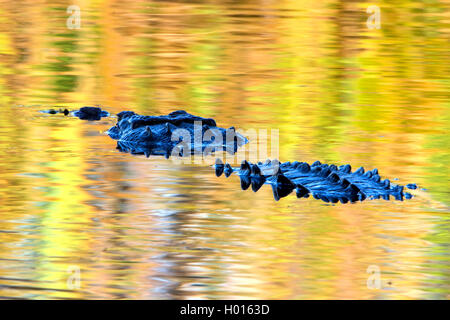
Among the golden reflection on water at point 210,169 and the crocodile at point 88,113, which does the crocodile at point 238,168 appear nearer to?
the crocodile at point 88,113

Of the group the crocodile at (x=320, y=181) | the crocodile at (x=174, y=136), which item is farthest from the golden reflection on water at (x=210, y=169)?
the crocodile at (x=174, y=136)

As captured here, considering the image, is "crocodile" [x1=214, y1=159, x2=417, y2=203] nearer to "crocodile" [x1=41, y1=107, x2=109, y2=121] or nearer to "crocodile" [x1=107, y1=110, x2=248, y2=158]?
"crocodile" [x1=107, y1=110, x2=248, y2=158]

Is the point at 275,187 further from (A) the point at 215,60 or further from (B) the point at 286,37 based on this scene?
(B) the point at 286,37

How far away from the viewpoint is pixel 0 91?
1201 centimetres

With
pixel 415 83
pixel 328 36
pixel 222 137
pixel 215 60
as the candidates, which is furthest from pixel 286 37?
pixel 222 137

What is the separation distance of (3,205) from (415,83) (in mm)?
7594

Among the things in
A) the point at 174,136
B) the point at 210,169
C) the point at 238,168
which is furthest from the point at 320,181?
the point at 174,136

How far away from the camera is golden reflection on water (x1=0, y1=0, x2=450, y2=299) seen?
19.1 ft

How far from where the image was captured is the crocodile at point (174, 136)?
9.45 m

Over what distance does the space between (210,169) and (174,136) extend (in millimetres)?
1300

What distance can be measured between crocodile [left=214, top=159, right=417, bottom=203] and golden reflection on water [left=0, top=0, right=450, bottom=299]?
0.53 ft

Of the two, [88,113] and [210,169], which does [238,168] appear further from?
[88,113]

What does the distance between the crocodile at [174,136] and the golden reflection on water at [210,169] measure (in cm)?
29

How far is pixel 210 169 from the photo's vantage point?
8.51 m
